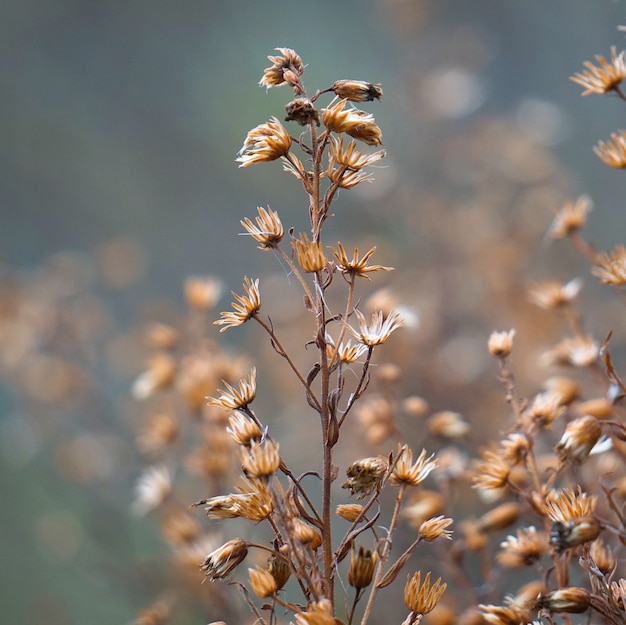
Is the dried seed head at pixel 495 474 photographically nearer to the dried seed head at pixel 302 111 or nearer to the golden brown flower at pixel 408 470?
the golden brown flower at pixel 408 470

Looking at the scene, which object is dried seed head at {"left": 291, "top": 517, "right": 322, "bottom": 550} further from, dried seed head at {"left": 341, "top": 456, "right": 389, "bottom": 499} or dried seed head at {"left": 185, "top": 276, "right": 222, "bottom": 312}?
dried seed head at {"left": 185, "top": 276, "right": 222, "bottom": 312}

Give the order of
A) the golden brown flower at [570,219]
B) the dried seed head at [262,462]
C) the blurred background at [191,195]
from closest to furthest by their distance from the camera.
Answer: the dried seed head at [262,462] → the golden brown flower at [570,219] → the blurred background at [191,195]

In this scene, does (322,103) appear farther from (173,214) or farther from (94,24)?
(94,24)

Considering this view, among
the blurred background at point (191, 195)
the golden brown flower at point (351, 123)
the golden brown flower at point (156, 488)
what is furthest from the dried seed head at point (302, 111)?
the blurred background at point (191, 195)

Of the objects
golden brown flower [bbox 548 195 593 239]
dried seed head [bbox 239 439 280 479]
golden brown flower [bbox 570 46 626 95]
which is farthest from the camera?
golden brown flower [bbox 548 195 593 239]

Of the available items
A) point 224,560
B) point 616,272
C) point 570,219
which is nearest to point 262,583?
point 224,560

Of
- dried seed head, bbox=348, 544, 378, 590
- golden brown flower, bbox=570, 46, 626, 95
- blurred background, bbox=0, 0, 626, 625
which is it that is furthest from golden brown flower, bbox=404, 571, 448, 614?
blurred background, bbox=0, 0, 626, 625
